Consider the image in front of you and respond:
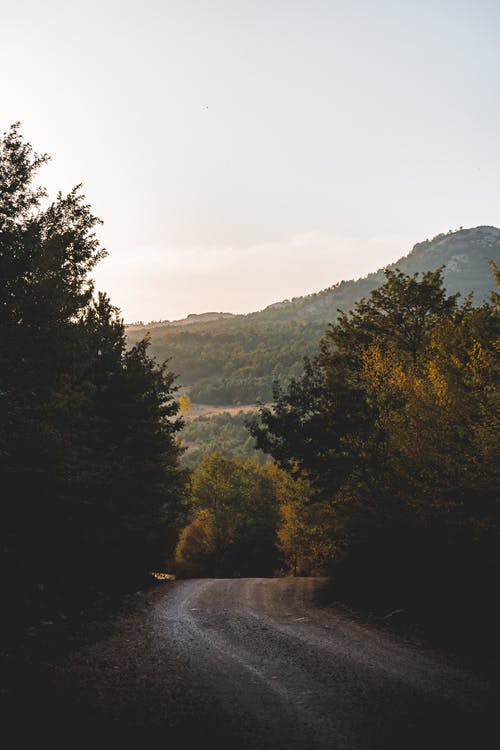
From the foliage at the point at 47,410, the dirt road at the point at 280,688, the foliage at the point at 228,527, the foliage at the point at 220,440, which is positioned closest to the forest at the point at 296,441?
the foliage at the point at 47,410

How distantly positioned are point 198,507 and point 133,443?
43452mm

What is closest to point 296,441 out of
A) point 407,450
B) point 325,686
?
point 407,450

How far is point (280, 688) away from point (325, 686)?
727 mm

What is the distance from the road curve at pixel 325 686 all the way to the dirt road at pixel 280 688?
0.07ft

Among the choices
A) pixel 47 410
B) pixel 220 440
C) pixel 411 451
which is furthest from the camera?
pixel 220 440

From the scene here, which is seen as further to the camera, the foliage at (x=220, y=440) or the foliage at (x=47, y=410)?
the foliage at (x=220, y=440)

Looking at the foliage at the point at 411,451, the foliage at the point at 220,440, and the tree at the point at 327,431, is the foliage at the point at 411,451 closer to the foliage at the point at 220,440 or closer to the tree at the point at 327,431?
the tree at the point at 327,431

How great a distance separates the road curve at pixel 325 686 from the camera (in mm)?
5523

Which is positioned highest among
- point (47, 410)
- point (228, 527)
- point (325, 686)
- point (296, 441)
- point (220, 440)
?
point (47, 410)

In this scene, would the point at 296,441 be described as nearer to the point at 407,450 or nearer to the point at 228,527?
the point at 407,450

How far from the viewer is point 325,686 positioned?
7.40 meters

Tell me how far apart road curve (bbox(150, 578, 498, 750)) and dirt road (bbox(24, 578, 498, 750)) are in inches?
0.8

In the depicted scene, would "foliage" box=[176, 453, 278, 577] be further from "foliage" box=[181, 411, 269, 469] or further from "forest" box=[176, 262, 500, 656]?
"foliage" box=[181, 411, 269, 469]

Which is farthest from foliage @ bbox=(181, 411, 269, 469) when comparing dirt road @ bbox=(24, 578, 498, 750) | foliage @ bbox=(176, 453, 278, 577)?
dirt road @ bbox=(24, 578, 498, 750)
